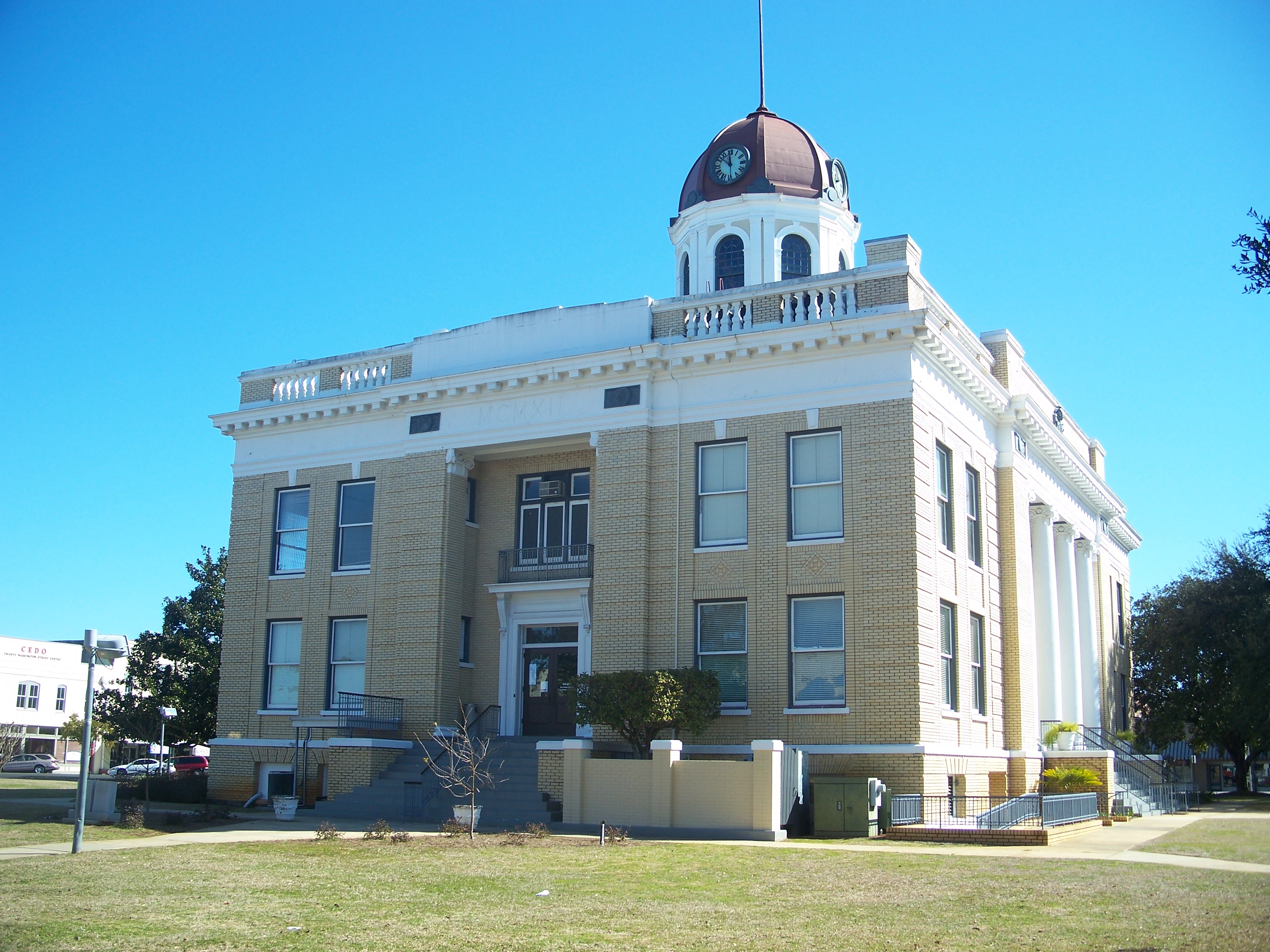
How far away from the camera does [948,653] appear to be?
2566cm

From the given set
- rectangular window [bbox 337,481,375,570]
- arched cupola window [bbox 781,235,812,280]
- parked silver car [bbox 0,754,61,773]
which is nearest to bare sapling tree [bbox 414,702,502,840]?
rectangular window [bbox 337,481,375,570]

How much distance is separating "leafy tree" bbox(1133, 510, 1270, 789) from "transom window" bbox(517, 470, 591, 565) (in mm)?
19281

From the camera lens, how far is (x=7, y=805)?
26.7 m

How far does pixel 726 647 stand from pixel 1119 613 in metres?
24.0

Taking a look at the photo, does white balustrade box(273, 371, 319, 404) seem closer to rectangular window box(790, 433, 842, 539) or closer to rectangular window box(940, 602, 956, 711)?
rectangular window box(790, 433, 842, 539)

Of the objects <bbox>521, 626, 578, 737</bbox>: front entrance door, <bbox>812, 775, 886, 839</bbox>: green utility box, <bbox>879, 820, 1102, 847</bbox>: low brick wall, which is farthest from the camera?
<bbox>521, 626, 578, 737</bbox>: front entrance door

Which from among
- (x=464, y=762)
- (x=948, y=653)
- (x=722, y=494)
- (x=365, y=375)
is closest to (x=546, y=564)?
(x=722, y=494)

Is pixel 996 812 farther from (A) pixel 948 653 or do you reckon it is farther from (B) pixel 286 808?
(B) pixel 286 808

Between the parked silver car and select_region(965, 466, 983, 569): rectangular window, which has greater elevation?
select_region(965, 466, 983, 569): rectangular window

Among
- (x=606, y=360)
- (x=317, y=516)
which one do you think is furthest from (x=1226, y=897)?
(x=317, y=516)

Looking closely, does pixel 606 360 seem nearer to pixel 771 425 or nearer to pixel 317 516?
pixel 771 425

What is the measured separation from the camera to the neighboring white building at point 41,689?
88438mm

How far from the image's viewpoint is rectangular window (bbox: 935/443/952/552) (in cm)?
2602

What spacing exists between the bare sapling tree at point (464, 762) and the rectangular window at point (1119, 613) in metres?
24.8
